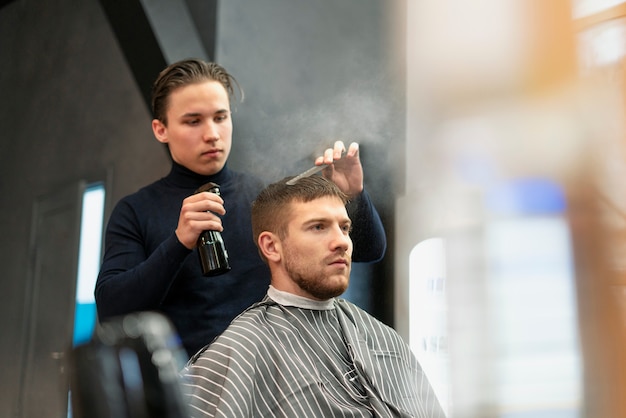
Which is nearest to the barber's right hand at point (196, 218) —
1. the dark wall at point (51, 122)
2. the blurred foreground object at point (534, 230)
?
the blurred foreground object at point (534, 230)

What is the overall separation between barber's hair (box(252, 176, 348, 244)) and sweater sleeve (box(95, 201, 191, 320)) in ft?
0.66

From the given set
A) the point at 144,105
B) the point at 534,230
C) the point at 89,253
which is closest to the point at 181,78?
the point at 534,230

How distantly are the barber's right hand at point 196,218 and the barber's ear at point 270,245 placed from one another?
→ 0.45 ft

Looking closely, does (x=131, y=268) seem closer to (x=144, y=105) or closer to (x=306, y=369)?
(x=306, y=369)

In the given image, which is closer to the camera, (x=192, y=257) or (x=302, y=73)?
(x=192, y=257)

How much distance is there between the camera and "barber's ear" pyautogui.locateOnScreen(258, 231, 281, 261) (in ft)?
5.47

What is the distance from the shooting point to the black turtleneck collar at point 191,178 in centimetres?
185

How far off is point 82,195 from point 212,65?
2.19 meters

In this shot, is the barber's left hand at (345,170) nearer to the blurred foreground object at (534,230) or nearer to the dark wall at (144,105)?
the dark wall at (144,105)

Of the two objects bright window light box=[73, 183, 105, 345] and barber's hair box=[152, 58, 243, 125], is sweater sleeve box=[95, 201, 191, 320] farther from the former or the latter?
bright window light box=[73, 183, 105, 345]

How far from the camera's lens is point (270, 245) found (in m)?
1.68

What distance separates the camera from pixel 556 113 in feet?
1.31

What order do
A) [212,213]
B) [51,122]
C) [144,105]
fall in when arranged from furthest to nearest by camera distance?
Answer: 1. [51,122]
2. [144,105]
3. [212,213]

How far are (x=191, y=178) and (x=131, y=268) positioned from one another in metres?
0.28
